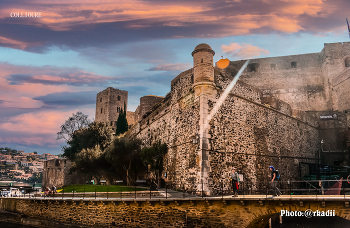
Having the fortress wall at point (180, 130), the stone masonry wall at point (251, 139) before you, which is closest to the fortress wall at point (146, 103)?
the fortress wall at point (180, 130)

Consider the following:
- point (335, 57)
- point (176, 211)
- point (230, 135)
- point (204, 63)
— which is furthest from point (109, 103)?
point (176, 211)

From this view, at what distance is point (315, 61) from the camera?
37219 mm

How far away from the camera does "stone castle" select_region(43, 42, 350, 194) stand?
17.4 m

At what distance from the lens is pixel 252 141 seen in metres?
20.0

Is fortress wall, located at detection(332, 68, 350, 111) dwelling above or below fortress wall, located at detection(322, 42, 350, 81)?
below

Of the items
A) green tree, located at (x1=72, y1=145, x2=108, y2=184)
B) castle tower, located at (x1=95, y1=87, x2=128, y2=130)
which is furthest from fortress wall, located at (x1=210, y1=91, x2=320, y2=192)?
castle tower, located at (x1=95, y1=87, x2=128, y2=130)

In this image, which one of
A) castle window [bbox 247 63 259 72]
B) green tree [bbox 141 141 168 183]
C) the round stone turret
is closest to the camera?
the round stone turret

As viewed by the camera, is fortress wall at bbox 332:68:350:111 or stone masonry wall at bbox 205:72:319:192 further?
fortress wall at bbox 332:68:350:111

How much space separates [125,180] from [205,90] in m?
14.4

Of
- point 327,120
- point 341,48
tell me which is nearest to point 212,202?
point 327,120

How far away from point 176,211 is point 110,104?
52307mm

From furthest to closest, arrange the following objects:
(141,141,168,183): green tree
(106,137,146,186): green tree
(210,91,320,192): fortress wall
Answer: (106,137,146,186): green tree < (141,141,168,183): green tree < (210,91,320,192): fortress wall

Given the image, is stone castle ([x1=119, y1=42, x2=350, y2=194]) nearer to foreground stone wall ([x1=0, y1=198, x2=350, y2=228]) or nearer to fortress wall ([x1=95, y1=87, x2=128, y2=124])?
foreground stone wall ([x1=0, y1=198, x2=350, y2=228])

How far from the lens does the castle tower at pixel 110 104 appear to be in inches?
2479
